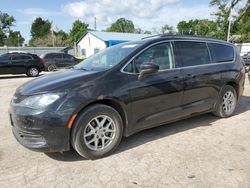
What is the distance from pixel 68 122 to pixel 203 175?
183 centimetres

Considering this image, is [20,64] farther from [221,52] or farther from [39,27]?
[39,27]

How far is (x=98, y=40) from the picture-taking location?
122 ft

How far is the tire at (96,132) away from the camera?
332cm

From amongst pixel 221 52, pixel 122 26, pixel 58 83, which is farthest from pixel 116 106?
pixel 122 26

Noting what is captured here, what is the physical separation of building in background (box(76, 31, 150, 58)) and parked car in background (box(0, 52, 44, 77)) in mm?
18802

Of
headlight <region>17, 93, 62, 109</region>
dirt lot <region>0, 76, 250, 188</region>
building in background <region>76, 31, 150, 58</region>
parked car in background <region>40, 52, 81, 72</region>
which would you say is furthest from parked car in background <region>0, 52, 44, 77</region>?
building in background <region>76, 31, 150, 58</region>

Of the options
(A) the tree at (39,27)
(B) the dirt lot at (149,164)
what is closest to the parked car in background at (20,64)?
(B) the dirt lot at (149,164)

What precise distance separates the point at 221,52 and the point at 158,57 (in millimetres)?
1852

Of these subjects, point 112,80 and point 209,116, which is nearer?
point 112,80

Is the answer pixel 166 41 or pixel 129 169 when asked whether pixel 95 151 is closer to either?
pixel 129 169

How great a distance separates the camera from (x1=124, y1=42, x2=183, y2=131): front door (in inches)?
149

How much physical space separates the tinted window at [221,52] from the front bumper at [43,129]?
3.38 metres

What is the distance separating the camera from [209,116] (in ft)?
18.3

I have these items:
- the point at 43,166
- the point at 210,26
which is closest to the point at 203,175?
the point at 43,166
